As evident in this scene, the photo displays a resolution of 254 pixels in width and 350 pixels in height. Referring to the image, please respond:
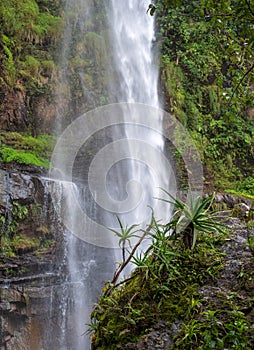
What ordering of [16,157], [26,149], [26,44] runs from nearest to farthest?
1. [16,157]
2. [26,149]
3. [26,44]

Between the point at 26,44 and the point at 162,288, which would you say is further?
the point at 26,44

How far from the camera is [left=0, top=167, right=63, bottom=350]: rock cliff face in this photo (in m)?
6.39

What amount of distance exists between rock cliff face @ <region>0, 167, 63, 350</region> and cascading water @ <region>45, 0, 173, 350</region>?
30 cm

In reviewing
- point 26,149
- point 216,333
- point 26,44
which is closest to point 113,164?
point 26,149

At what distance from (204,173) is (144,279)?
30.3ft

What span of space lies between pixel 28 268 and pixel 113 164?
148 inches

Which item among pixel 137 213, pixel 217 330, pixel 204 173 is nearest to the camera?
pixel 217 330

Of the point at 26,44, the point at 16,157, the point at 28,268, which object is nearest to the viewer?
the point at 28,268

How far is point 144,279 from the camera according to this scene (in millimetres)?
1874

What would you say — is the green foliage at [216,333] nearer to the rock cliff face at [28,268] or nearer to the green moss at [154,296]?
the green moss at [154,296]

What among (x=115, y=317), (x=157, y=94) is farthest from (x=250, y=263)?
(x=157, y=94)

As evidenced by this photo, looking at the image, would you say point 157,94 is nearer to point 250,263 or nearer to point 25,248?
point 25,248

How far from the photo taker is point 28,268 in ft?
22.3

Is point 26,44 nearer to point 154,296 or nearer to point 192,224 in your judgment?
point 192,224
